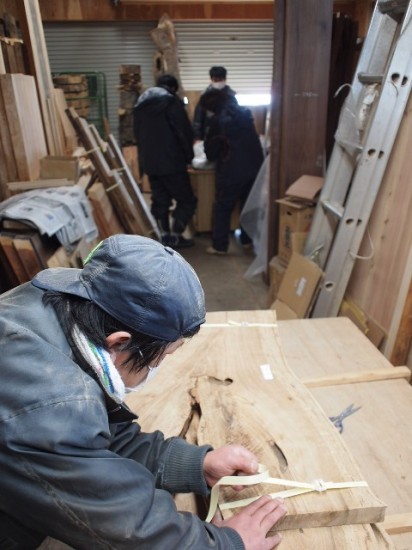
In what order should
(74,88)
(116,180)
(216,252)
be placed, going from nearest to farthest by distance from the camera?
(116,180) < (216,252) < (74,88)

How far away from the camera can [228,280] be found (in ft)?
15.3

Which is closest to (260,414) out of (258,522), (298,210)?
(258,522)

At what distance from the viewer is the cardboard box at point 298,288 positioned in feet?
9.46

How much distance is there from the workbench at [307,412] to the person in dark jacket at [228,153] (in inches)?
128

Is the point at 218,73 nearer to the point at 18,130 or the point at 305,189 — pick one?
the point at 305,189

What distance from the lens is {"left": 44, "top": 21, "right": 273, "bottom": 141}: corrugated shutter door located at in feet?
24.7

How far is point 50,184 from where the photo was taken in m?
3.44

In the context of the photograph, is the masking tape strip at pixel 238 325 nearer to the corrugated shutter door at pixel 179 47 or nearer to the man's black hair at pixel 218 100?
the man's black hair at pixel 218 100

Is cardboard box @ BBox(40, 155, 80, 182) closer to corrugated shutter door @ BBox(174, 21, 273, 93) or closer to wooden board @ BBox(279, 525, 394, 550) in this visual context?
wooden board @ BBox(279, 525, 394, 550)

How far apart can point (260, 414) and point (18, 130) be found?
117 inches

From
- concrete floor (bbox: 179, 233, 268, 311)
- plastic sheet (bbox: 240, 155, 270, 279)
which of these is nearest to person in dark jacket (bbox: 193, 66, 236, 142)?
plastic sheet (bbox: 240, 155, 270, 279)

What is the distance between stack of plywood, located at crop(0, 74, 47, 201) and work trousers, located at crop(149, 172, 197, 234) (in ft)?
6.04

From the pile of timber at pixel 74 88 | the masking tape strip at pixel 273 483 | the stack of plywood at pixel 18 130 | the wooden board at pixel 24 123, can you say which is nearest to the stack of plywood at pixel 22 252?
the stack of plywood at pixel 18 130

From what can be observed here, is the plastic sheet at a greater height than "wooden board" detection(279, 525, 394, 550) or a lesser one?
lesser
